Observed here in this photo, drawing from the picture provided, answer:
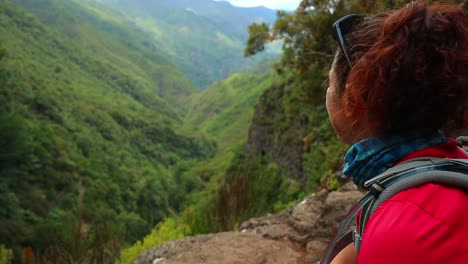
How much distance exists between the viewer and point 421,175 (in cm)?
85

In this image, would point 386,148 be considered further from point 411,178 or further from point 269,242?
point 269,242

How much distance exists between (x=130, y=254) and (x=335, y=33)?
4.33 meters

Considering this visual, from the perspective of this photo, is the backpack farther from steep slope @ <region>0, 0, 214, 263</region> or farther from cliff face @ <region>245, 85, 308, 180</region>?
cliff face @ <region>245, 85, 308, 180</region>

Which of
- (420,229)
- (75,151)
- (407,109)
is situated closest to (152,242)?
(407,109)

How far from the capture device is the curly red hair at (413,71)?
3.12ft

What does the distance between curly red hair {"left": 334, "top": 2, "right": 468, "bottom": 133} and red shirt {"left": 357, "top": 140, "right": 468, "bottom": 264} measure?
225 millimetres

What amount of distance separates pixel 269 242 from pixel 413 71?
9.72ft

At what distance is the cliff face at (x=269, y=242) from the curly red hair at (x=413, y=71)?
8.01ft

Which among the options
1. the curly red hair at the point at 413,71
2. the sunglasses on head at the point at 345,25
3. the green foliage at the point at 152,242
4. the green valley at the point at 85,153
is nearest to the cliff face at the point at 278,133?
the green valley at the point at 85,153

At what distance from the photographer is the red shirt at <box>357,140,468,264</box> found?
770 millimetres

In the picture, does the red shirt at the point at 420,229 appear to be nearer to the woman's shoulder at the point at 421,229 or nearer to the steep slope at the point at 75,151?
the woman's shoulder at the point at 421,229

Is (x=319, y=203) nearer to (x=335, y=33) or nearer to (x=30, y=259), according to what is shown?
(x=30, y=259)

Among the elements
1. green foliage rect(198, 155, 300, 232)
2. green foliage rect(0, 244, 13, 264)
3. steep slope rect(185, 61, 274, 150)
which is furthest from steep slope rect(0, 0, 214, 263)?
steep slope rect(185, 61, 274, 150)

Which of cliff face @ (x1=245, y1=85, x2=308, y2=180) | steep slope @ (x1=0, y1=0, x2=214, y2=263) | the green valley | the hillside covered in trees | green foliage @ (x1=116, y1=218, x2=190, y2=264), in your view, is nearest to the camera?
green foliage @ (x1=116, y1=218, x2=190, y2=264)
